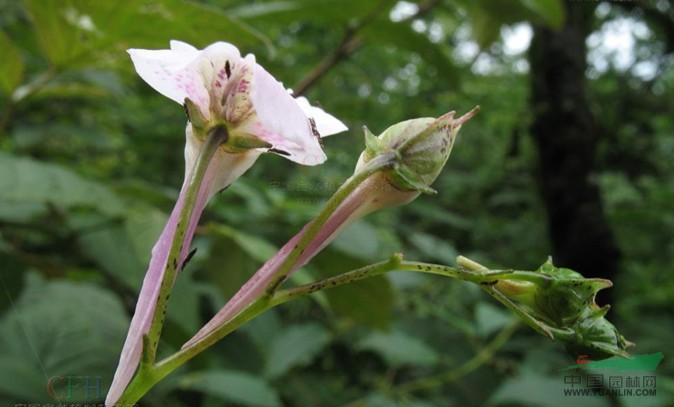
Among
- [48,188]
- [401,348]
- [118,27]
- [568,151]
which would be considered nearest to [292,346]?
[401,348]

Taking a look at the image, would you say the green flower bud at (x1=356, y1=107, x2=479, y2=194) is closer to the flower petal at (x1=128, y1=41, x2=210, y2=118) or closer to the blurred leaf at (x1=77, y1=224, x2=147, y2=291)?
the flower petal at (x1=128, y1=41, x2=210, y2=118)

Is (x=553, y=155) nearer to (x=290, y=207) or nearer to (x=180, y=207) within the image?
(x=290, y=207)

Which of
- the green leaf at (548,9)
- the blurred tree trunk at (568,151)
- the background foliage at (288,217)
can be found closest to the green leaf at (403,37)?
the background foliage at (288,217)

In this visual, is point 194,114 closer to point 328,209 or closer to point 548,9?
point 328,209

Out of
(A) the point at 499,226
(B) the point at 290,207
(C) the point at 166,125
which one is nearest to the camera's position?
(B) the point at 290,207

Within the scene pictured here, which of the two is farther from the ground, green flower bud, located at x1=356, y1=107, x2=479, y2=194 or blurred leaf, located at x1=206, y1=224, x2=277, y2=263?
blurred leaf, located at x1=206, y1=224, x2=277, y2=263

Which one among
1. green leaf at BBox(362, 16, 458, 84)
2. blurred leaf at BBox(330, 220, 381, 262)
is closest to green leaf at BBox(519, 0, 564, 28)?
green leaf at BBox(362, 16, 458, 84)

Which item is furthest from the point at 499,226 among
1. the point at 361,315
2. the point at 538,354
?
the point at 361,315
